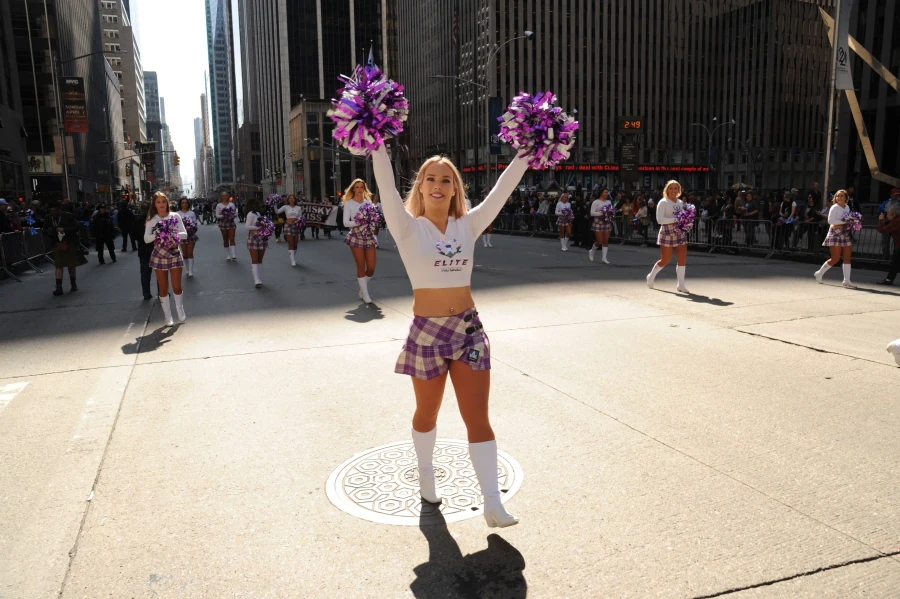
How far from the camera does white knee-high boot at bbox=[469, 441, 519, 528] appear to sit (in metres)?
3.45

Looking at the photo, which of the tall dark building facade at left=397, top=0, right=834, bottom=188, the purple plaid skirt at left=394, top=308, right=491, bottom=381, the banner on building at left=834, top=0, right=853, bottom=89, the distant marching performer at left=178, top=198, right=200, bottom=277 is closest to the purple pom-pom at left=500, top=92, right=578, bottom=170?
the purple plaid skirt at left=394, top=308, right=491, bottom=381

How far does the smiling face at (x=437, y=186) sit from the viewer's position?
3.59 meters

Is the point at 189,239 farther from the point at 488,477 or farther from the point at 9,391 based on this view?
the point at 488,477

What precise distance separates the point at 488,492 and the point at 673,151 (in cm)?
9881

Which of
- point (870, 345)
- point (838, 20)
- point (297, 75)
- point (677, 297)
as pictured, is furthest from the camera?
point (297, 75)

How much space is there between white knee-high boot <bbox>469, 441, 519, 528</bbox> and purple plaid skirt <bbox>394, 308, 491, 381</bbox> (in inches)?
16.3

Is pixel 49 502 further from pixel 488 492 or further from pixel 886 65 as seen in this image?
pixel 886 65

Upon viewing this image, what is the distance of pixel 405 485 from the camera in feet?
13.5

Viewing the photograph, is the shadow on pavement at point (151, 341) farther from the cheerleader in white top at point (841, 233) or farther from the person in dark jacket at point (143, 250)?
the cheerleader in white top at point (841, 233)

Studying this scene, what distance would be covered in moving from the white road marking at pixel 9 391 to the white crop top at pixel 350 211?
224 inches

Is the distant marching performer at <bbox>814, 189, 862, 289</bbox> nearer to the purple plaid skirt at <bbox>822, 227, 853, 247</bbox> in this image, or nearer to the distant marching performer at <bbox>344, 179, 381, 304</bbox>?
the purple plaid skirt at <bbox>822, 227, 853, 247</bbox>

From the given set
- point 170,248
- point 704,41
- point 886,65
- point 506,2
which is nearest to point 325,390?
point 170,248

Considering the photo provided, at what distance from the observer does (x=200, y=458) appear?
4.62 metres

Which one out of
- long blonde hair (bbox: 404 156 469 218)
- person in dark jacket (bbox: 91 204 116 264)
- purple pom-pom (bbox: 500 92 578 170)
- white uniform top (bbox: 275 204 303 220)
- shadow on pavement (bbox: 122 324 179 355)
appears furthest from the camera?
person in dark jacket (bbox: 91 204 116 264)
